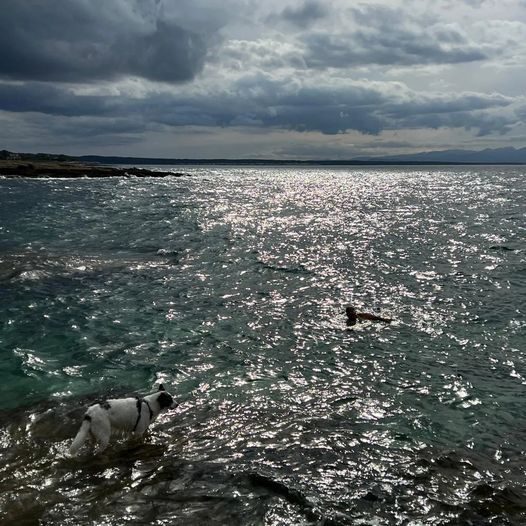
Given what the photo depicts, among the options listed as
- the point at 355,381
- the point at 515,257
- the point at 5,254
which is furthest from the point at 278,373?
the point at 515,257

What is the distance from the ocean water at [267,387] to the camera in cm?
924

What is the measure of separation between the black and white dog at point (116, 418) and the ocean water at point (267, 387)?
33 cm

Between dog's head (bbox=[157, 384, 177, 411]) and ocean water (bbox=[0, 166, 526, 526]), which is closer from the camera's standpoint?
ocean water (bbox=[0, 166, 526, 526])

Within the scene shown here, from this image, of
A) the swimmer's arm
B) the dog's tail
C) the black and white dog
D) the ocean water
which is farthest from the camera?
the swimmer's arm

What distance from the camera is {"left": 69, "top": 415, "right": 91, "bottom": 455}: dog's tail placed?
34.1 ft

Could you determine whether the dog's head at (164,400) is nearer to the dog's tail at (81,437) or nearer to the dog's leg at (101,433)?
the dog's leg at (101,433)

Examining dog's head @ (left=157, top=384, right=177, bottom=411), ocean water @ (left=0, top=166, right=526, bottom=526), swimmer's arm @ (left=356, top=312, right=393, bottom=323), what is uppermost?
dog's head @ (left=157, top=384, right=177, bottom=411)

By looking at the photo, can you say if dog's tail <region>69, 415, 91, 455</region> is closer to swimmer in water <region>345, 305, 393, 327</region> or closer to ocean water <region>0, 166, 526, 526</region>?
ocean water <region>0, 166, 526, 526</region>

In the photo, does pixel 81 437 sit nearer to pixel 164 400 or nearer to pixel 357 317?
pixel 164 400

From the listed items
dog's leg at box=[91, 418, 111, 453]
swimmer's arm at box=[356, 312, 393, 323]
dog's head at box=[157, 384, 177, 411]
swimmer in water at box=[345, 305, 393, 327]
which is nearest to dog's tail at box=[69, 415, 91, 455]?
dog's leg at box=[91, 418, 111, 453]

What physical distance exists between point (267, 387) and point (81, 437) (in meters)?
5.57

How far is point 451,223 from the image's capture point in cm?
5975

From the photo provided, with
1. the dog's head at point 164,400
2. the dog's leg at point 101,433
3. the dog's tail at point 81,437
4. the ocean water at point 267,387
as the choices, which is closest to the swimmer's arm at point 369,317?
the ocean water at point 267,387

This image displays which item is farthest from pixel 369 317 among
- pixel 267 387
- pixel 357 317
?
pixel 267 387
